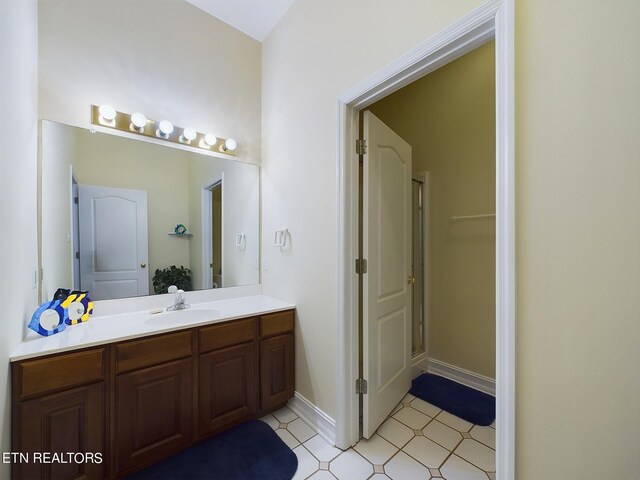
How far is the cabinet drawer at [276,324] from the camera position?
6.06 ft

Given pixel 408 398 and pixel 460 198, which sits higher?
pixel 460 198

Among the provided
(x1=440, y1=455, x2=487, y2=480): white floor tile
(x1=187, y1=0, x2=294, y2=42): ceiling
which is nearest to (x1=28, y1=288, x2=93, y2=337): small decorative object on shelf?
(x1=440, y1=455, x2=487, y2=480): white floor tile

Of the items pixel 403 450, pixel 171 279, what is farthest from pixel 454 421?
pixel 171 279

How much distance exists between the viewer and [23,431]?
1.12 m

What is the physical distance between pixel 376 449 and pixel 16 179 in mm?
2308

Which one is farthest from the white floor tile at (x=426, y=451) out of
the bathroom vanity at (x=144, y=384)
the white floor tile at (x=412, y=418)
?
the bathroom vanity at (x=144, y=384)

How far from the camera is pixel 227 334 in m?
1.69

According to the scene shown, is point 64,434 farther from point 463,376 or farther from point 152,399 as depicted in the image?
point 463,376

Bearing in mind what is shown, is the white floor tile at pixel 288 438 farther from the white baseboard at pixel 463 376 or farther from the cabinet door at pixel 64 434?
the white baseboard at pixel 463 376

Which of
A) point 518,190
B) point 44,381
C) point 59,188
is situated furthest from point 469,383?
point 59,188

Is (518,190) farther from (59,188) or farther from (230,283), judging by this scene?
(59,188)

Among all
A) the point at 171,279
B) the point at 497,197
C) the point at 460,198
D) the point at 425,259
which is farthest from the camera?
the point at 425,259

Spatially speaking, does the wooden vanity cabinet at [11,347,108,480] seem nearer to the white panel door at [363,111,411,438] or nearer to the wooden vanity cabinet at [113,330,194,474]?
the wooden vanity cabinet at [113,330,194,474]

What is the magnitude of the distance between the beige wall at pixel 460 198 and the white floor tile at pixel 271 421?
1563mm
